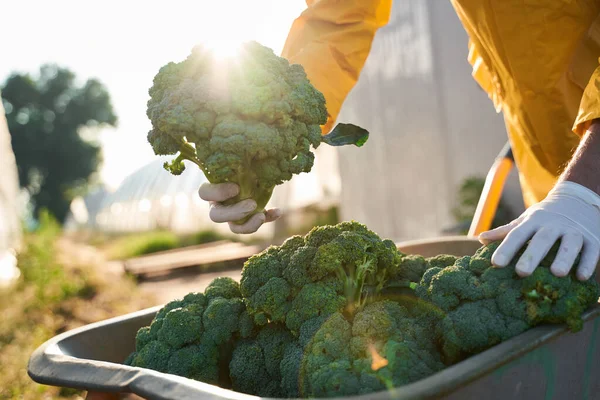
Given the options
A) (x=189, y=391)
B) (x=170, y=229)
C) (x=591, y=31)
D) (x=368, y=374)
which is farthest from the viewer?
(x=170, y=229)

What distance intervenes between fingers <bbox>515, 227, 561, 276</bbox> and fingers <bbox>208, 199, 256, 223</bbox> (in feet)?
2.47

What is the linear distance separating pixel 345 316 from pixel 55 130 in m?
30.4

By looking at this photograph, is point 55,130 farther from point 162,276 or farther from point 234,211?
point 234,211

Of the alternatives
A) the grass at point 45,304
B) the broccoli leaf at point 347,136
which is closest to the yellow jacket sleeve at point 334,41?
the broccoli leaf at point 347,136

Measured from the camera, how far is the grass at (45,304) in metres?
3.19

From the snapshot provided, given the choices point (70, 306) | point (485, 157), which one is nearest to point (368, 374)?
point (70, 306)

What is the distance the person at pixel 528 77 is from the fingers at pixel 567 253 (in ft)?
0.18

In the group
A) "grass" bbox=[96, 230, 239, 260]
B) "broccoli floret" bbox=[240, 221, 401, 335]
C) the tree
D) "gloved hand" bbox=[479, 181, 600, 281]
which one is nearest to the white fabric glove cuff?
"gloved hand" bbox=[479, 181, 600, 281]

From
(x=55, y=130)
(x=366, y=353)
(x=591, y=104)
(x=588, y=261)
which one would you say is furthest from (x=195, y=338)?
(x=55, y=130)

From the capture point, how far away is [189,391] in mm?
931

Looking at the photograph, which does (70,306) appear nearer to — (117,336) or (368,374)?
(117,336)

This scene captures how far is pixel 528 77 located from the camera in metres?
2.05

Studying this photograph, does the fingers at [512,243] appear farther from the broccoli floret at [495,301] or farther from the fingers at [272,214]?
the fingers at [272,214]

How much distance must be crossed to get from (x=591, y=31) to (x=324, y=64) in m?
0.93
